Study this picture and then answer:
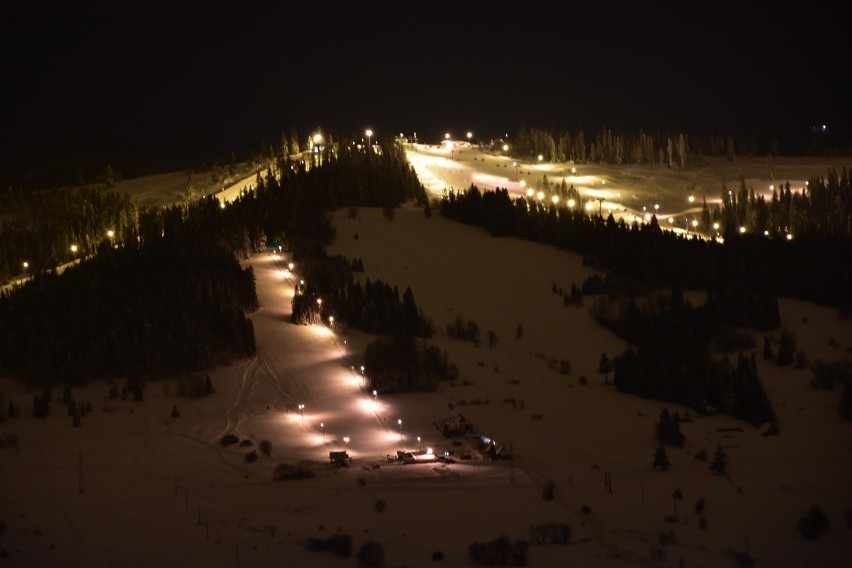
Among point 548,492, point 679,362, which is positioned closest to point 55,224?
point 679,362

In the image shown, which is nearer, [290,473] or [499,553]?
[499,553]

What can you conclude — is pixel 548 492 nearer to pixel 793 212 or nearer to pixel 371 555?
pixel 371 555

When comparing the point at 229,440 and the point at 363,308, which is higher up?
the point at 363,308

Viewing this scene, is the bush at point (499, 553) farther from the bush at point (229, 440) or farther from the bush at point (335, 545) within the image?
the bush at point (229, 440)

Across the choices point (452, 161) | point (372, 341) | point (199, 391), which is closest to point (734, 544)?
point (199, 391)

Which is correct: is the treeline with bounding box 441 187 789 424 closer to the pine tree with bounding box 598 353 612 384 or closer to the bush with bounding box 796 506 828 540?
the pine tree with bounding box 598 353 612 384

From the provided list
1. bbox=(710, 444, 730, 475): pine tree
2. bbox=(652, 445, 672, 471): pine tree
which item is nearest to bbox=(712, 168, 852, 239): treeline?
bbox=(710, 444, 730, 475): pine tree

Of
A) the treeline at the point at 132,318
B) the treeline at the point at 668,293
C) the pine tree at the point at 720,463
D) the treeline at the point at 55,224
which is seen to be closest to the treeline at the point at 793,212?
the treeline at the point at 668,293
